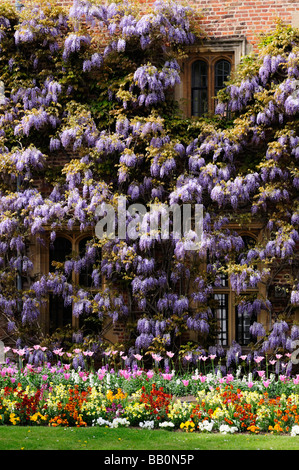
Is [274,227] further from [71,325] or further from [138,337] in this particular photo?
[71,325]

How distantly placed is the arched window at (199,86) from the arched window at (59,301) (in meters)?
2.85

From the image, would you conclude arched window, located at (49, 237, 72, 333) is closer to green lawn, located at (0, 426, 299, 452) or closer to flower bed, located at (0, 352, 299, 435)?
flower bed, located at (0, 352, 299, 435)

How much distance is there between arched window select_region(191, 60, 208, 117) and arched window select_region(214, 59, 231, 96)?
16 cm

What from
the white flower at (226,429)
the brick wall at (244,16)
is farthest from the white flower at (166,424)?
the brick wall at (244,16)

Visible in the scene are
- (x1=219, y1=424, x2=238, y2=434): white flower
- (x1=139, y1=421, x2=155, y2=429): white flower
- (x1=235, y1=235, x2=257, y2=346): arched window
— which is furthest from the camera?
(x1=235, y1=235, x2=257, y2=346): arched window

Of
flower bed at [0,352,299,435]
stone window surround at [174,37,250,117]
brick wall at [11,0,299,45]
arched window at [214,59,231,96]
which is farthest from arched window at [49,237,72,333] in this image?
brick wall at [11,0,299,45]

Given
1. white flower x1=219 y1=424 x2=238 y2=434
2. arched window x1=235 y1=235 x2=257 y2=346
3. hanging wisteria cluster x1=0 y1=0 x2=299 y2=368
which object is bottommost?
white flower x1=219 y1=424 x2=238 y2=434

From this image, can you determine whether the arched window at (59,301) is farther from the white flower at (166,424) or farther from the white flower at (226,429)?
the white flower at (226,429)

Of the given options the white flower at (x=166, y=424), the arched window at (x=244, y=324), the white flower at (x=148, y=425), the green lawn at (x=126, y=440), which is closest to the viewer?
the green lawn at (x=126, y=440)

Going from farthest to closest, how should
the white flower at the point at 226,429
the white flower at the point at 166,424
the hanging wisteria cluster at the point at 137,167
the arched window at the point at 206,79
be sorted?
1. the arched window at the point at 206,79
2. the hanging wisteria cluster at the point at 137,167
3. the white flower at the point at 166,424
4. the white flower at the point at 226,429

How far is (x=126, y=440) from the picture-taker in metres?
5.92

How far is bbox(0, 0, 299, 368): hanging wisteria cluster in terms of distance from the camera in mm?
9250

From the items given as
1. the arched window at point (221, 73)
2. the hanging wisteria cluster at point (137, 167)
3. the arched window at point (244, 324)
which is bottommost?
the arched window at point (244, 324)

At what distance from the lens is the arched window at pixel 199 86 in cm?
1002
